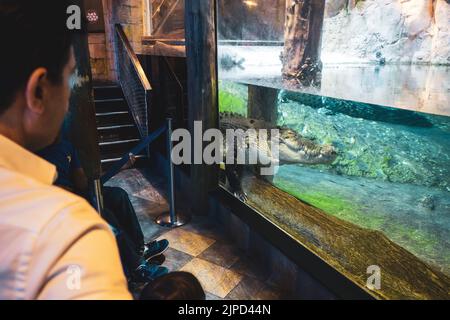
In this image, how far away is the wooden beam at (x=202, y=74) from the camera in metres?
3.60

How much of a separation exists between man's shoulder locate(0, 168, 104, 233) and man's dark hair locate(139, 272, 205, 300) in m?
0.28

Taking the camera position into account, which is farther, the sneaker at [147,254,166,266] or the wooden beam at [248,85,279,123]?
the wooden beam at [248,85,279,123]

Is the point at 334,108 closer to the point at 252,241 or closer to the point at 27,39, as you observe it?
the point at 252,241

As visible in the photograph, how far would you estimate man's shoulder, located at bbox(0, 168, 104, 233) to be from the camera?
1.53 feet

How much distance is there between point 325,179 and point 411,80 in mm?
2762

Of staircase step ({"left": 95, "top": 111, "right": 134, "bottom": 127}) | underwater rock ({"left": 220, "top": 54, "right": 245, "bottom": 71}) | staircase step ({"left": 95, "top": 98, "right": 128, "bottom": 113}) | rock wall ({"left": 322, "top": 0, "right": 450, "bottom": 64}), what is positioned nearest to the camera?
rock wall ({"left": 322, "top": 0, "right": 450, "bottom": 64})

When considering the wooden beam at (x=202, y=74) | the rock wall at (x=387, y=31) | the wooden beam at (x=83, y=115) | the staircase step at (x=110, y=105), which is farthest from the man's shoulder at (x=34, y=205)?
the staircase step at (x=110, y=105)

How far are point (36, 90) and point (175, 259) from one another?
2.94 metres

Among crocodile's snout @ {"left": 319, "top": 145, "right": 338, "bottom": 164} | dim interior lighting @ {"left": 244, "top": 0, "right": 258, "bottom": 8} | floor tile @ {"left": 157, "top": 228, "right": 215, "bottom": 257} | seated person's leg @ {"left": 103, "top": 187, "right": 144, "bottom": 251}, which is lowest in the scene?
floor tile @ {"left": 157, "top": 228, "right": 215, "bottom": 257}

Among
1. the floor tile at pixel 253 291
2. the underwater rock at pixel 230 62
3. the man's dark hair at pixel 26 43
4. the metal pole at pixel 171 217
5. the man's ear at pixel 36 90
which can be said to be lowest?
the floor tile at pixel 253 291

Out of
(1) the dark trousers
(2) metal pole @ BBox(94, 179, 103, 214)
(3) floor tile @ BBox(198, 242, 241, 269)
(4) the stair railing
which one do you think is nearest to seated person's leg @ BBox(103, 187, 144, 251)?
(1) the dark trousers

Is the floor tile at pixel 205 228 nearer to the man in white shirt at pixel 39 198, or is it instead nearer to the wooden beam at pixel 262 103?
the wooden beam at pixel 262 103

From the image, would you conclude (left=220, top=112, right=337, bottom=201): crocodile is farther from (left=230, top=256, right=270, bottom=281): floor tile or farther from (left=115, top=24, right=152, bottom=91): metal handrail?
(left=115, top=24, right=152, bottom=91): metal handrail
